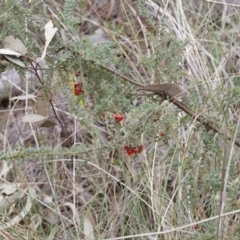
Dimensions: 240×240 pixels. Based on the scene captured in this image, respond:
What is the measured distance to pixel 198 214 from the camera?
1351mm

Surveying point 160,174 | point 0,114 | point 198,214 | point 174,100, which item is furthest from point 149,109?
point 0,114

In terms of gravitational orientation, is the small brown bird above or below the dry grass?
above

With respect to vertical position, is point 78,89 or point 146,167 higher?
point 78,89

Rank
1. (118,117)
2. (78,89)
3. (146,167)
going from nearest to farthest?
(118,117) → (78,89) → (146,167)

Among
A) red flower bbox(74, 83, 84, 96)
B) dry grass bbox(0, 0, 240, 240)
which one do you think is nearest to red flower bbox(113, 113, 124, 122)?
dry grass bbox(0, 0, 240, 240)

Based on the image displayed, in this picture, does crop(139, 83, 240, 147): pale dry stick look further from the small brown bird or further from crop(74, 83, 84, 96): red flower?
crop(74, 83, 84, 96): red flower

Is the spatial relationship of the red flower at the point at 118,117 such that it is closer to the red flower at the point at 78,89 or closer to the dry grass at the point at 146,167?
the dry grass at the point at 146,167

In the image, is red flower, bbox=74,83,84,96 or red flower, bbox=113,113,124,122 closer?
red flower, bbox=113,113,124,122

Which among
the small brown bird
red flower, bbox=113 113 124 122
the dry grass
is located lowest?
the dry grass

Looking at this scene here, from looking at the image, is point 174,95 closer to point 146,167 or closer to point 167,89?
point 167,89

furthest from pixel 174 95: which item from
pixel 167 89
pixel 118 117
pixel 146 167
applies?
pixel 146 167

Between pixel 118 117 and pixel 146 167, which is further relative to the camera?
pixel 146 167

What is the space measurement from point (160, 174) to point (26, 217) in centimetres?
36

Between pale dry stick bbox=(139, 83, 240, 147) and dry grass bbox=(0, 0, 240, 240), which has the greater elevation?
pale dry stick bbox=(139, 83, 240, 147)
